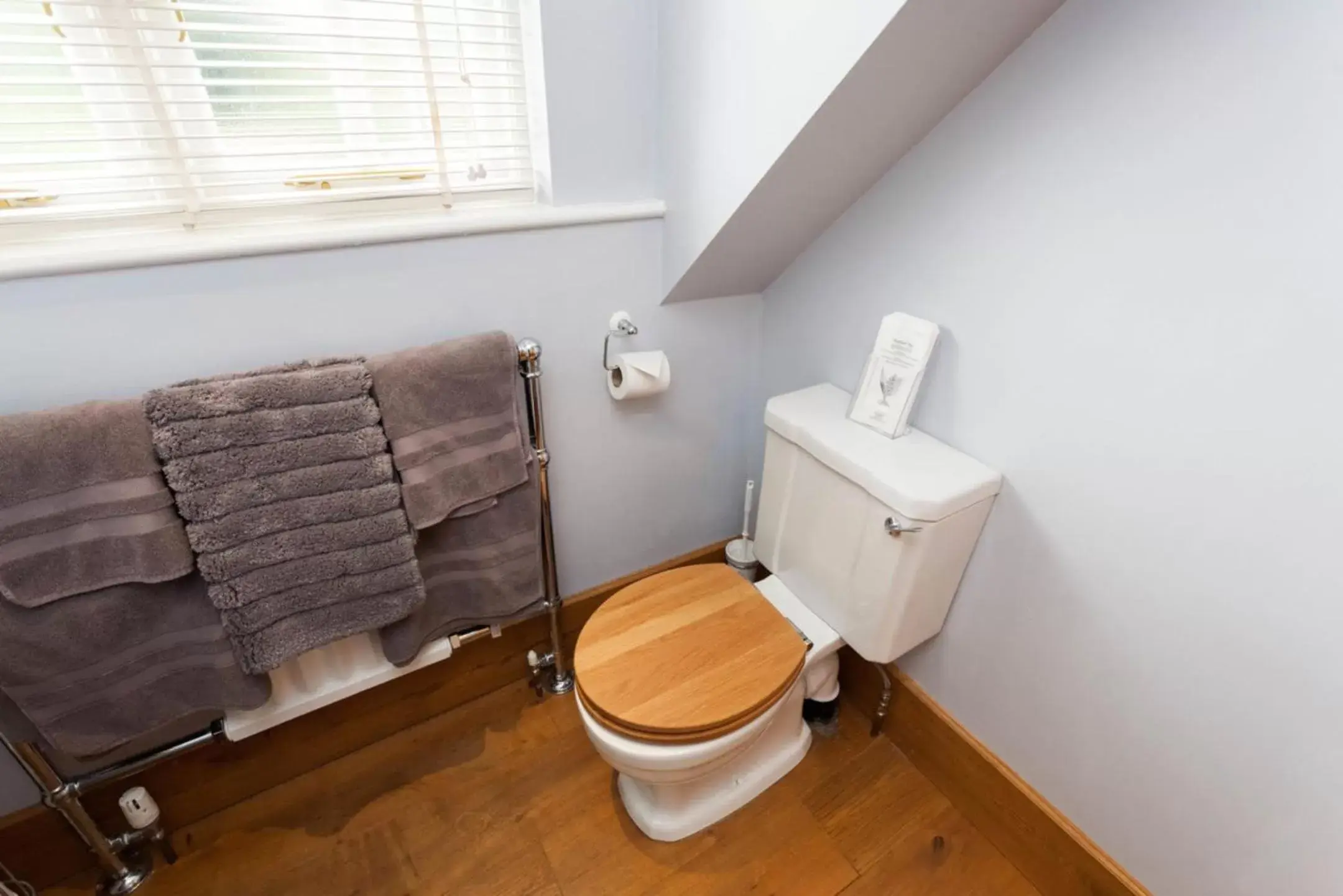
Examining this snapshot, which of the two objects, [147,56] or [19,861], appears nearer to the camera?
[147,56]

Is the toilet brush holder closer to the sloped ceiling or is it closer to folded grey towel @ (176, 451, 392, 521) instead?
the sloped ceiling

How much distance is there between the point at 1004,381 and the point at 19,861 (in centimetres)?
205

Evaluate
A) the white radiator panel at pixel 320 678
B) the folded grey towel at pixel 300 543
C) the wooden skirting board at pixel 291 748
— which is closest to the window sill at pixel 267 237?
the folded grey towel at pixel 300 543

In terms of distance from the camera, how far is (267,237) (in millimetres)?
1024

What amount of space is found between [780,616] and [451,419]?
0.77m

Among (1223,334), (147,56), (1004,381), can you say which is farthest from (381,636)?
(1223,334)

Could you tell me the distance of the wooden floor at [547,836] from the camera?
4.20 ft

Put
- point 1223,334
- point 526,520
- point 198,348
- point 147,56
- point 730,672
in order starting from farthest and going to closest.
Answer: point 526,520 → point 730,672 → point 198,348 → point 147,56 → point 1223,334

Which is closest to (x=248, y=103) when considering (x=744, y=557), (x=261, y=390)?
(x=261, y=390)

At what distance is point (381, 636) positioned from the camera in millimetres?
1273

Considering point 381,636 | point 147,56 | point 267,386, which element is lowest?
point 381,636

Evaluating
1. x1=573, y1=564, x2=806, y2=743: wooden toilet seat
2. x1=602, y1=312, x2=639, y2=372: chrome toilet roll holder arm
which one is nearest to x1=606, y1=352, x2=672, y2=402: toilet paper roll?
x1=602, y1=312, x2=639, y2=372: chrome toilet roll holder arm

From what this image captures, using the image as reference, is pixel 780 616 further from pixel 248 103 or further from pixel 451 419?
pixel 248 103

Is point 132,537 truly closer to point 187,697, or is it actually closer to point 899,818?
point 187,697
